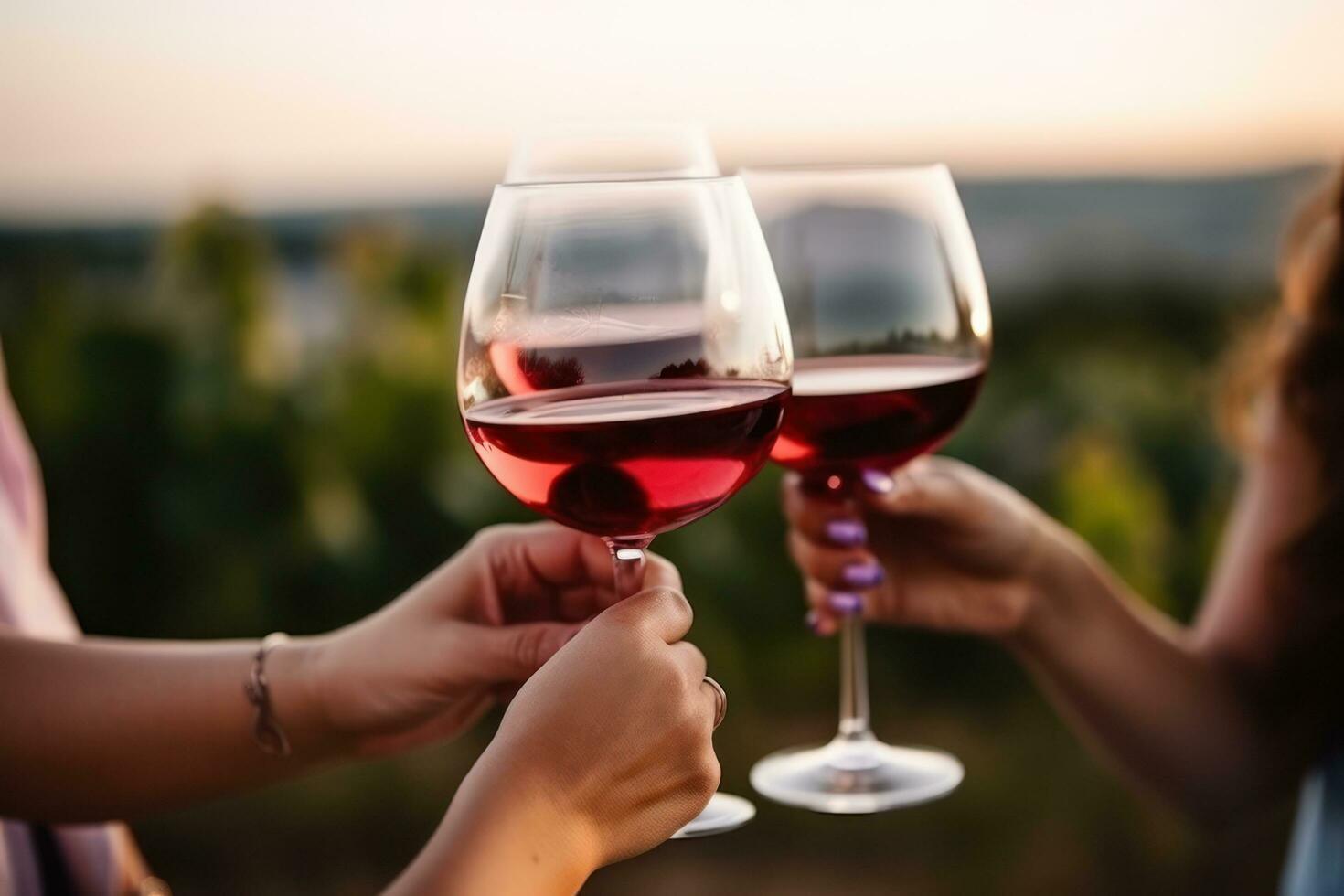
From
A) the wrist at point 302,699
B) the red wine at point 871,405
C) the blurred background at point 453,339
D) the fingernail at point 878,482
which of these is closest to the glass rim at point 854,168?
the red wine at point 871,405

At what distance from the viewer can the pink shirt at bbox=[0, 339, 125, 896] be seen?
5.33ft

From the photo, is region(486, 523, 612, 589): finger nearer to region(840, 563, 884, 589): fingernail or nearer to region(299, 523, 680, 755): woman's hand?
region(299, 523, 680, 755): woman's hand

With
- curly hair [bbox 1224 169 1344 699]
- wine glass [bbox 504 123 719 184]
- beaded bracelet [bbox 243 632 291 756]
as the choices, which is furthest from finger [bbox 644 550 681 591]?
curly hair [bbox 1224 169 1344 699]

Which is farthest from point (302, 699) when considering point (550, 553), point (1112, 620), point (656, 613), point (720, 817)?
point (1112, 620)

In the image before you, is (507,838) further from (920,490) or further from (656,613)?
(920,490)

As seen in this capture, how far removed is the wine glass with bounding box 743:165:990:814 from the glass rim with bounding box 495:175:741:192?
0.38m

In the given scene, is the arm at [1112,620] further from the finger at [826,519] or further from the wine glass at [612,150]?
the wine glass at [612,150]

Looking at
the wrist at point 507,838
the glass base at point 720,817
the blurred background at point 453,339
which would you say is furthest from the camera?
the blurred background at point 453,339

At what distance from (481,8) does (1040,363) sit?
149 centimetres

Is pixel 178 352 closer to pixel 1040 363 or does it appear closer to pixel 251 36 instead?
pixel 251 36

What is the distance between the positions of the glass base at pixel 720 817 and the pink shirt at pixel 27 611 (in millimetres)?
765

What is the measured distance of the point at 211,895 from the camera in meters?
3.07

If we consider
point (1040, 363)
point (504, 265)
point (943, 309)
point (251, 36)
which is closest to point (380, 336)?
point (251, 36)

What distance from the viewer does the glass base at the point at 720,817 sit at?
1283 millimetres
